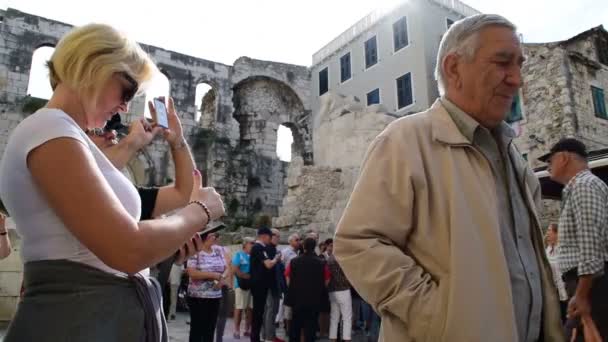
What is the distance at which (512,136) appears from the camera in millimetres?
1793

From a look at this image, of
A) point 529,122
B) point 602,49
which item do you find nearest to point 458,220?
point 529,122

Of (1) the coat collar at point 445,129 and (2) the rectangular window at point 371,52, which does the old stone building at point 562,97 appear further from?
(1) the coat collar at point 445,129

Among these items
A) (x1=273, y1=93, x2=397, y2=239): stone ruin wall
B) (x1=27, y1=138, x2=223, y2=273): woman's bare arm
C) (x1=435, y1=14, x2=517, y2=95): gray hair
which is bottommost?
(x1=27, y1=138, x2=223, y2=273): woman's bare arm

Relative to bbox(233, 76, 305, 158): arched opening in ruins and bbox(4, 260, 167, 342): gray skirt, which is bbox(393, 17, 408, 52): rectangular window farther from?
bbox(4, 260, 167, 342): gray skirt

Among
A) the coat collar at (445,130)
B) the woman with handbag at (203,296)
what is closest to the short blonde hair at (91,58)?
the coat collar at (445,130)

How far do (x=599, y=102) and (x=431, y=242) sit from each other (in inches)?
755

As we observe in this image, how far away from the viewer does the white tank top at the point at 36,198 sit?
118 centimetres

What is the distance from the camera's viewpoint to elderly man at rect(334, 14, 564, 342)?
1.32 m

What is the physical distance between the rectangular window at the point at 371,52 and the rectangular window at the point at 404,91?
2.58 meters

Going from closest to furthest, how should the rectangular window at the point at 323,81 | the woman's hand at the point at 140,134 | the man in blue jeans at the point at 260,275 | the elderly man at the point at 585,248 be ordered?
the woman's hand at the point at 140,134 → the elderly man at the point at 585,248 → the man in blue jeans at the point at 260,275 → the rectangular window at the point at 323,81

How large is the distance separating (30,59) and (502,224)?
79.0ft

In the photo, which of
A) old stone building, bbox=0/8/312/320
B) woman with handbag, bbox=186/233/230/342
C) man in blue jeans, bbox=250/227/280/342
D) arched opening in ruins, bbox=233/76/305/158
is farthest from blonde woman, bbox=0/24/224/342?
arched opening in ruins, bbox=233/76/305/158

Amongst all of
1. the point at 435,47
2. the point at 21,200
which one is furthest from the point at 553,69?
the point at 21,200

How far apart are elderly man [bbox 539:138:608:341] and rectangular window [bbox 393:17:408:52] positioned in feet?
69.8
